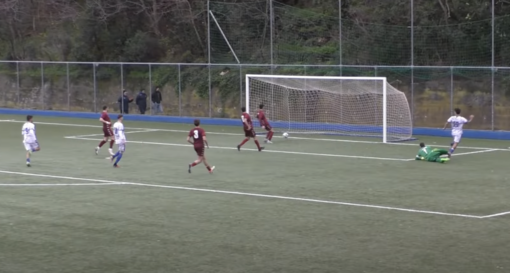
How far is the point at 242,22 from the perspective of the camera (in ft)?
148

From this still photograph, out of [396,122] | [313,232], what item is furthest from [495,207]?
[396,122]

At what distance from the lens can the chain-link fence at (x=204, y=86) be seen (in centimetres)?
3706

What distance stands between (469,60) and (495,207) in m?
21.4

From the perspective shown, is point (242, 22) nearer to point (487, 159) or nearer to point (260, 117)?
point (260, 117)

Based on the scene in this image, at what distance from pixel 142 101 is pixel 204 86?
344 cm

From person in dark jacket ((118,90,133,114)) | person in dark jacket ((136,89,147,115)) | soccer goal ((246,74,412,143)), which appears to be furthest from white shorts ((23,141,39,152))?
person in dark jacket ((118,90,133,114))

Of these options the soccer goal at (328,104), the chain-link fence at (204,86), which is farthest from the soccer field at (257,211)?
the chain-link fence at (204,86)

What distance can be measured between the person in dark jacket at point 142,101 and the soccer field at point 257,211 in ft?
50.5

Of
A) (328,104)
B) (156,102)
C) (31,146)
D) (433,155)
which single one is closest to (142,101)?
(156,102)

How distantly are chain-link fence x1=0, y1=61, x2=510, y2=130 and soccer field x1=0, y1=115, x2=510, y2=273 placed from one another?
21.3ft

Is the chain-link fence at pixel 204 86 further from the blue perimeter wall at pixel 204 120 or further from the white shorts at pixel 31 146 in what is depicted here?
the white shorts at pixel 31 146

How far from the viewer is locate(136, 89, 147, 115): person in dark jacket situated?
46.0m

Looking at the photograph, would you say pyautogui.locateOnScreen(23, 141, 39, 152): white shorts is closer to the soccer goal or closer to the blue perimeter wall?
the soccer goal

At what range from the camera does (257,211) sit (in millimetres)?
17750
